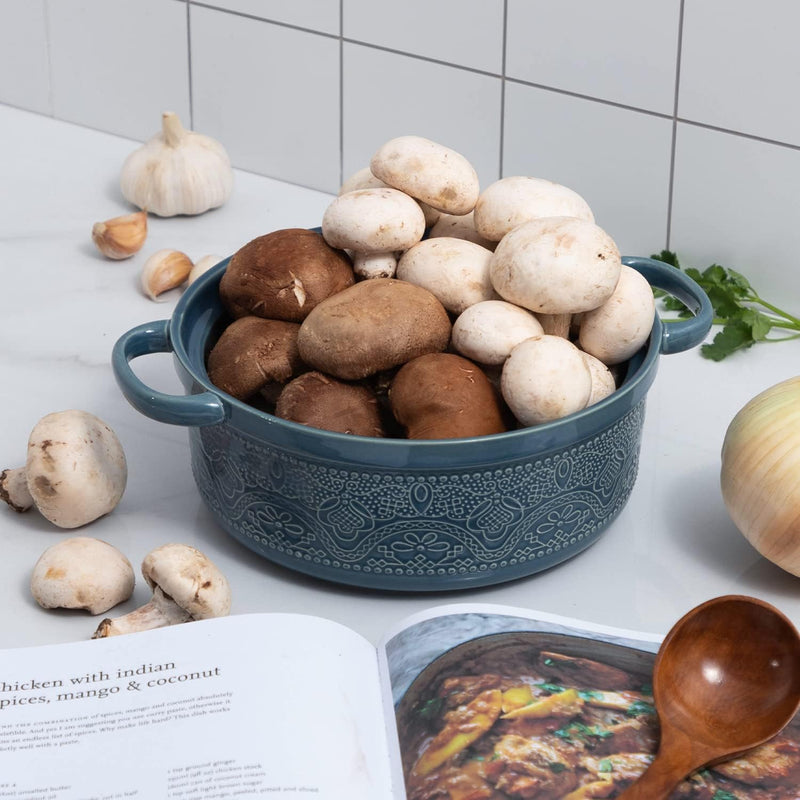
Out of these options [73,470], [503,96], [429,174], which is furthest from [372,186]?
[503,96]

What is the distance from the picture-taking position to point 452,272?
0.80 m

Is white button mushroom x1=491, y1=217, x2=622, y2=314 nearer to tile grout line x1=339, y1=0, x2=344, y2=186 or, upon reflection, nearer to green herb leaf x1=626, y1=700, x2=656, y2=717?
green herb leaf x1=626, y1=700, x2=656, y2=717

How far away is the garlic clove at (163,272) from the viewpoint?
1.15 m

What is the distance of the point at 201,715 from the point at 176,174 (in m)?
0.77

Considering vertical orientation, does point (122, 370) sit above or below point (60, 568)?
above

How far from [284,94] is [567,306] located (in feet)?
2.31

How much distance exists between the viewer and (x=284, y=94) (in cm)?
136

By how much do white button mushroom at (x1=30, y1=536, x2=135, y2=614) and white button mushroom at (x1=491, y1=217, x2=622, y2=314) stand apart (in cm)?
30

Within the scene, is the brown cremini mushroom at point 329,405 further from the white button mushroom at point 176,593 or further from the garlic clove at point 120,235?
the garlic clove at point 120,235

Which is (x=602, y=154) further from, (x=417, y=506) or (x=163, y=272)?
(x=417, y=506)

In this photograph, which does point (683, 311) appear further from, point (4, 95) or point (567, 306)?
point (4, 95)

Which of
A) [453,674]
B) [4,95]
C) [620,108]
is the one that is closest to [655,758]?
[453,674]

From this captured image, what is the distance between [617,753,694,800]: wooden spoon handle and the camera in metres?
0.62

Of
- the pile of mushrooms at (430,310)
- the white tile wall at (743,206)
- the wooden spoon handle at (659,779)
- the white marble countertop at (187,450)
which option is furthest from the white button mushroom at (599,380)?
the white tile wall at (743,206)
